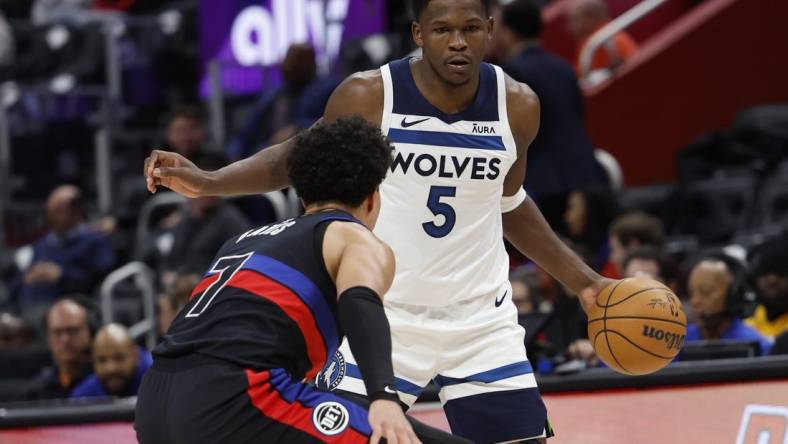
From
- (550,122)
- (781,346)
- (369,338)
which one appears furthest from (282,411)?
(550,122)

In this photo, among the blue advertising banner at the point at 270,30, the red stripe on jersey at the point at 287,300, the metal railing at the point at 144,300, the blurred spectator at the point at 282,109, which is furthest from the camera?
the blue advertising banner at the point at 270,30

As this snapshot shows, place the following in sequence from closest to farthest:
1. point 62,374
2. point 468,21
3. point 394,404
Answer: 1. point 394,404
2. point 468,21
3. point 62,374

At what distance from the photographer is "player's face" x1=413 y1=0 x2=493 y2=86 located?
468 cm

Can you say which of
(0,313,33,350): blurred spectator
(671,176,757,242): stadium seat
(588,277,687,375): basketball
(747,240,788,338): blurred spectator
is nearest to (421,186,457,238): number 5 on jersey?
(588,277,687,375): basketball

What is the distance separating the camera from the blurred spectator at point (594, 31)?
433 inches

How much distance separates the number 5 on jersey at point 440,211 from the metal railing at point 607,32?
19.8ft

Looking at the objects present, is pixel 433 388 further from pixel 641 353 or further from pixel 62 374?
pixel 62 374

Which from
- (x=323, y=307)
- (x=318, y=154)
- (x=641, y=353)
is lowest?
(x=641, y=353)

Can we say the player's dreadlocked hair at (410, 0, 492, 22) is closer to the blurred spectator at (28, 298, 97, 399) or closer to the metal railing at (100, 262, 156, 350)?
the blurred spectator at (28, 298, 97, 399)

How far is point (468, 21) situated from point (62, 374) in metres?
4.57

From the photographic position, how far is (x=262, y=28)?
12.1 metres

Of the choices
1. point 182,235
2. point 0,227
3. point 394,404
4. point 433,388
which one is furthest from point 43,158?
point 394,404

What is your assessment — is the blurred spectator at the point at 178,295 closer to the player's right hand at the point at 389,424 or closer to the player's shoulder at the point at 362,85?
the player's shoulder at the point at 362,85

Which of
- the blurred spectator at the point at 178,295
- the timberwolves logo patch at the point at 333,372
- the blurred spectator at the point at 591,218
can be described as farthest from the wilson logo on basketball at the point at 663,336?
the blurred spectator at the point at 178,295
